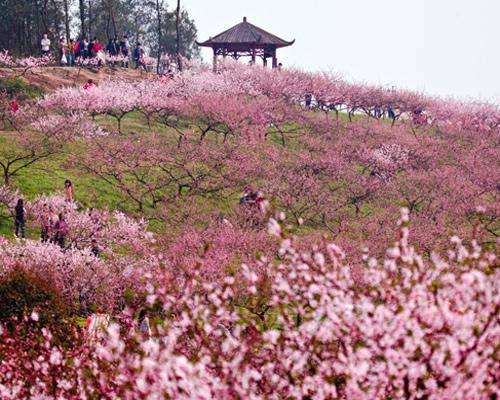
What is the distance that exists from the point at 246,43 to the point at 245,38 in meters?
0.44

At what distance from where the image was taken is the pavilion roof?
205 ft

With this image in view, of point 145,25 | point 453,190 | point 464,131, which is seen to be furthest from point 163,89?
point 145,25

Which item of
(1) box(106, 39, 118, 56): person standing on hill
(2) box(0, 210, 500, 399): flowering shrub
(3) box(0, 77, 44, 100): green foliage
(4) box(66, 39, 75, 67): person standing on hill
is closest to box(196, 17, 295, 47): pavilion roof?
(1) box(106, 39, 118, 56): person standing on hill

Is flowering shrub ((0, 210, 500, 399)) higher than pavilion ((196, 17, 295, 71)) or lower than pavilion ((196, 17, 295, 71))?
lower

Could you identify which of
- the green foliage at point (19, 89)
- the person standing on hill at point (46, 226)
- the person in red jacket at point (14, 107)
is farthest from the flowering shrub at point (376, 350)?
the green foliage at point (19, 89)

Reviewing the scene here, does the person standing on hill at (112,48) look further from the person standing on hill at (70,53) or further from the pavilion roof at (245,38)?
the pavilion roof at (245,38)

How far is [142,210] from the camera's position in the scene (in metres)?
37.7

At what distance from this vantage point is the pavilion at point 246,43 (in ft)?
205

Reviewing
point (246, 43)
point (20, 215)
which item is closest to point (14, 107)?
point (20, 215)

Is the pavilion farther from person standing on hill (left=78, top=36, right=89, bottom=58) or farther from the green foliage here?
the green foliage

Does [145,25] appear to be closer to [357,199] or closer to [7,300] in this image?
[357,199]

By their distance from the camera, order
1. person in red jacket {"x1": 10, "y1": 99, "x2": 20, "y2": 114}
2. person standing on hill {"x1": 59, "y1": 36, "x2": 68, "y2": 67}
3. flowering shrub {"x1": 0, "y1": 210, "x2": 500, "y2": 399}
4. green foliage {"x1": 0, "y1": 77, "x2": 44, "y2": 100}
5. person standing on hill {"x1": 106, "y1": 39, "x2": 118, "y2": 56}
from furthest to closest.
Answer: person standing on hill {"x1": 106, "y1": 39, "x2": 118, "y2": 56}, person standing on hill {"x1": 59, "y1": 36, "x2": 68, "y2": 67}, green foliage {"x1": 0, "y1": 77, "x2": 44, "y2": 100}, person in red jacket {"x1": 10, "y1": 99, "x2": 20, "y2": 114}, flowering shrub {"x1": 0, "y1": 210, "x2": 500, "y2": 399}

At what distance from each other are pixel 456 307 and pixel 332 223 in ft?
102

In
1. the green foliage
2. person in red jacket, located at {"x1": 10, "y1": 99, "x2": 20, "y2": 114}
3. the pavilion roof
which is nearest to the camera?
→ person in red jacket, located at {"x1": 10, "y1": 99, "x2": 20, "y2": 114}
